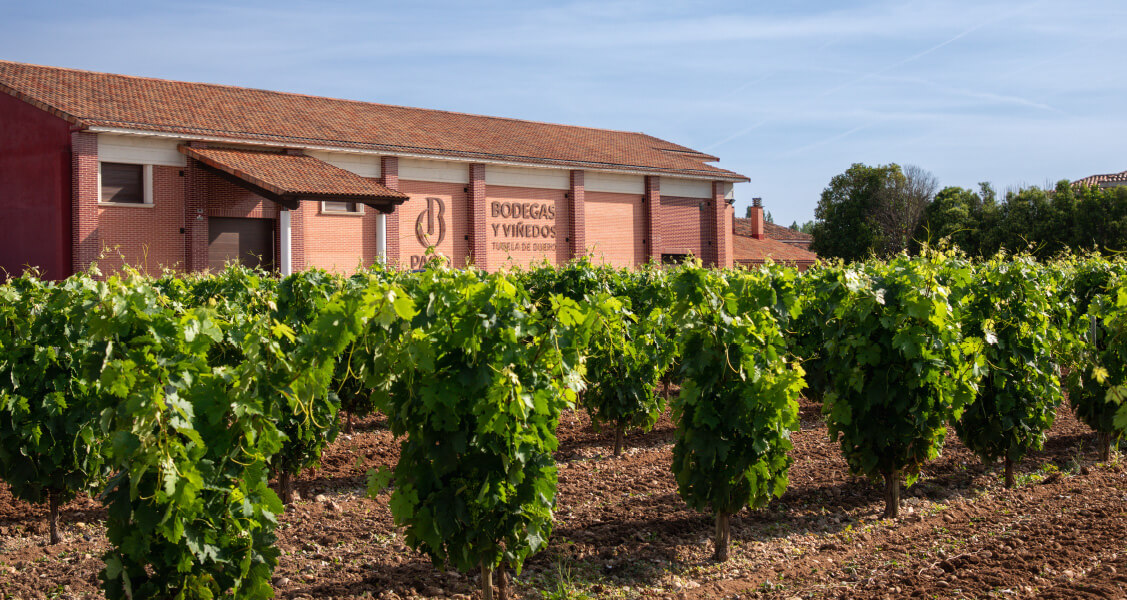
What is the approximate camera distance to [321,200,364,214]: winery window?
1008 inches

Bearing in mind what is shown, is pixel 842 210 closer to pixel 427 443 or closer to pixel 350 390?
pixel 350 390

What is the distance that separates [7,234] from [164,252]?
486 centimetres

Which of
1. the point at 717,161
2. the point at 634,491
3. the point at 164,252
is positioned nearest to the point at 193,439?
the point at 634,491

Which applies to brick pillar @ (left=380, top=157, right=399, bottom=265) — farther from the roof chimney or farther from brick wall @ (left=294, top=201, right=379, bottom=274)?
the roof chimney

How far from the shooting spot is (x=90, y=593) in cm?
530

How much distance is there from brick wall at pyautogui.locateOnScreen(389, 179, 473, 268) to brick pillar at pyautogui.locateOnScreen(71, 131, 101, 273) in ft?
29.0

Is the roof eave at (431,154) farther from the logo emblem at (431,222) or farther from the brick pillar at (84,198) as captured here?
the logo emblem at (431,222)

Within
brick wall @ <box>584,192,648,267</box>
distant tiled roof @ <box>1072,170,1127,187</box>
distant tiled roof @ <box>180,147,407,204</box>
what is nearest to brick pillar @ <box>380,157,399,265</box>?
distant tiled roof @ <box>180,147,407,204</box>

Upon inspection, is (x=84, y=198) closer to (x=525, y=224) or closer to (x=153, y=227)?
(x=153, y=227)

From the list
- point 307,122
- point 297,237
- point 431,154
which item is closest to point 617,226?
point 431,154

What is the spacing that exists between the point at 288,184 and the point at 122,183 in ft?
15.1

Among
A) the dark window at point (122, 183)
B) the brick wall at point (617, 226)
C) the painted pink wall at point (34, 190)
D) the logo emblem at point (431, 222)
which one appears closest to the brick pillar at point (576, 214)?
the brick wall at point (617, 226)

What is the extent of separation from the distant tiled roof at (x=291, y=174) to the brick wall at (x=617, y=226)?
33.8ft

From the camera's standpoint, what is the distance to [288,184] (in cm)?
2167
